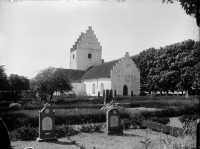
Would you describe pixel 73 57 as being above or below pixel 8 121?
above

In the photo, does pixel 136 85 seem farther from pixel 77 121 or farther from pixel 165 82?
pixel 77 121

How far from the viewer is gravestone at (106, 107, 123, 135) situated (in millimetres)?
A: 9555

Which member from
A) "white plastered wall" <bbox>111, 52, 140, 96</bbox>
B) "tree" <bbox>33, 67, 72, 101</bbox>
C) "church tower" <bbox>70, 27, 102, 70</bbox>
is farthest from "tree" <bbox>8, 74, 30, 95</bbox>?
"white plastered wall" <bbox>111, 52, 140, 96</bbox>

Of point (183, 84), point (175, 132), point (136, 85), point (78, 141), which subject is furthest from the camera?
point (136, 85)

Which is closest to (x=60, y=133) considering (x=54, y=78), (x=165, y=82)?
(x=54, y=78)

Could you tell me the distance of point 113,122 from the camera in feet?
31.9

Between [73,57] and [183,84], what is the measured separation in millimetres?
27322

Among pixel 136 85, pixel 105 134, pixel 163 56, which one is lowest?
pixel 105 134

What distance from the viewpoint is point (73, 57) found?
50375 mm

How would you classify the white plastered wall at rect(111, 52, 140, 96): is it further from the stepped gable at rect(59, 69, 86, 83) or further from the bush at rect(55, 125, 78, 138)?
the bush at rect(55, 125, 78, 138)

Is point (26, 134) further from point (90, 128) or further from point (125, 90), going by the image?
point (125, 90)

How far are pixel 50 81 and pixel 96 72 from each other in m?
17.3

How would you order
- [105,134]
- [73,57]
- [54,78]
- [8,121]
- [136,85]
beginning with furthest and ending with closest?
[73,57], [136,85], [54,78], [8,121], [105,134]

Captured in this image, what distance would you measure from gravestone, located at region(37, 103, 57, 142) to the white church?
25.9 meters
